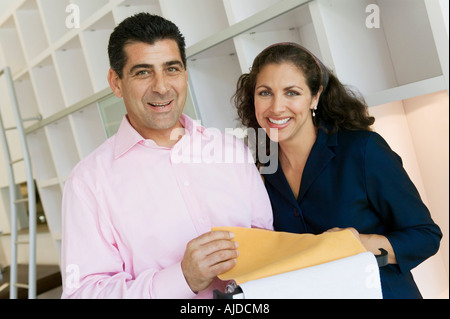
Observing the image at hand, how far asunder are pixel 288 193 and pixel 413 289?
335mm

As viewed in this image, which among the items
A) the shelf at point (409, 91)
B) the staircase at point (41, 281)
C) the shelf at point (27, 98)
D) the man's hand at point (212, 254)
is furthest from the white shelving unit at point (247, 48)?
the staircase at point (41, 281)

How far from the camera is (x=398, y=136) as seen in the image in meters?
1.43

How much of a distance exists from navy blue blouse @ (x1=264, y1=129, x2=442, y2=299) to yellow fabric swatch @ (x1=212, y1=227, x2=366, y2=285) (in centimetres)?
18

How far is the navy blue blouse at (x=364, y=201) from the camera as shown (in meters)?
0.95

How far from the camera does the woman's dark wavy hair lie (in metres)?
1.07

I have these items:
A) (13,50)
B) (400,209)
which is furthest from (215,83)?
(13,50)

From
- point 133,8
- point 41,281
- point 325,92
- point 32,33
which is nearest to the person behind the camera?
point 325,92

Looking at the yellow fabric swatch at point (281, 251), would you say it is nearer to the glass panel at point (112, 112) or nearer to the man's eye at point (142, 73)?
the man's eye at point (142, 73)

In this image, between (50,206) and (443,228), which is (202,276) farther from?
(50,206)

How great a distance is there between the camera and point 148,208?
1021 millimetres

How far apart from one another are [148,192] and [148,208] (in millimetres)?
37

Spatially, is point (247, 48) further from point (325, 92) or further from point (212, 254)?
point (212, 254)

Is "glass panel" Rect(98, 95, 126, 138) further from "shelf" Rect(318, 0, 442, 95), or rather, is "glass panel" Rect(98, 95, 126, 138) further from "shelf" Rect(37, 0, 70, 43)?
"shelf" Rect(318, 0, 442, 95)
